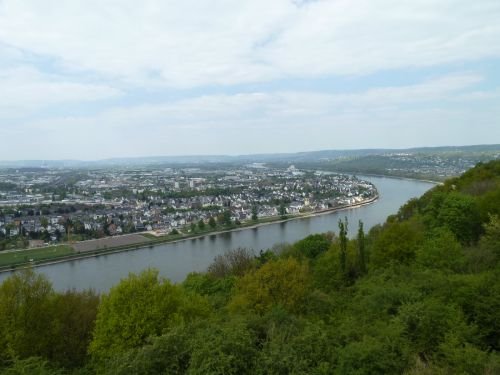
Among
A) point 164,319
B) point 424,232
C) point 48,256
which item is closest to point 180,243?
point 48,256

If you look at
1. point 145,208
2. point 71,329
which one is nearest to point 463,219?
point 71,329

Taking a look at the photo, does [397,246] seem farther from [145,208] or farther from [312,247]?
[145,208]

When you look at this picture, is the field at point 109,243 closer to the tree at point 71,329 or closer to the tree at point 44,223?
the tree at point 44,223

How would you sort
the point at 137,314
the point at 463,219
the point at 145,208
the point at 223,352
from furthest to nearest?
1. the point at 145,208
2. the point at 463,219
3. the point at 137,314
4. the point at 223,352

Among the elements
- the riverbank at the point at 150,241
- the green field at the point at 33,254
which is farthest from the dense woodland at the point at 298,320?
the green field at the point at 33,254

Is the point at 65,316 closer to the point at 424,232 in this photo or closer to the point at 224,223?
the point at 424,232

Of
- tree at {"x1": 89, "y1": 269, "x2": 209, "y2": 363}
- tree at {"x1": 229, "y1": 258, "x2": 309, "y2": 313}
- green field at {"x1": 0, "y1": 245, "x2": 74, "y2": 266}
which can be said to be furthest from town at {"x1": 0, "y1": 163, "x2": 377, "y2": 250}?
tree at {"x1": 89, "y1": 269, "x2": 209, "y2": 363}
